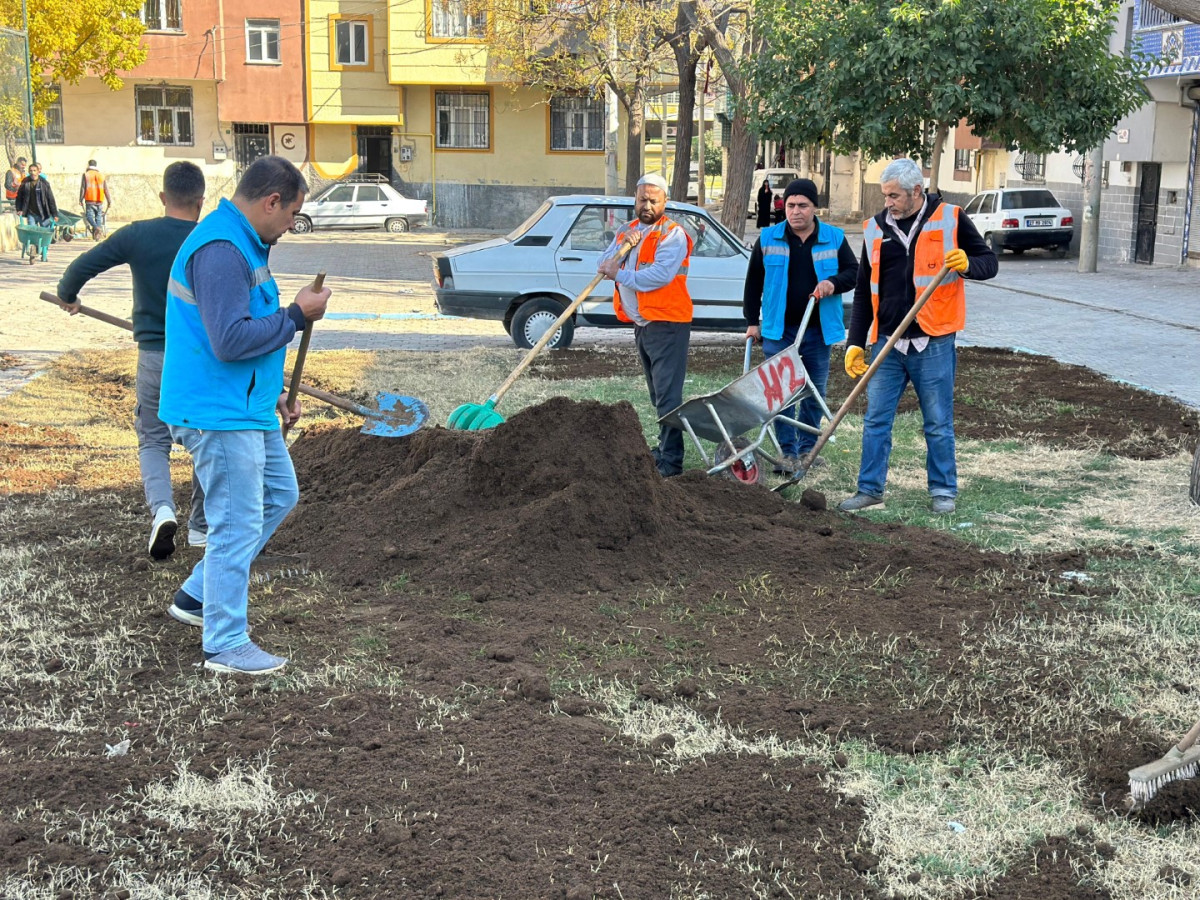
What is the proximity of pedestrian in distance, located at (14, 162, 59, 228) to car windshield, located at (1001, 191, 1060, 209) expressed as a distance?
1962 cm

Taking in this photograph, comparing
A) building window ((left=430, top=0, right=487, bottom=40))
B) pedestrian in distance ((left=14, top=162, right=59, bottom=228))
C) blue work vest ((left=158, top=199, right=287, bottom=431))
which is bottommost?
blue work vest ((left=158, top=199, right=287, bottom=431))

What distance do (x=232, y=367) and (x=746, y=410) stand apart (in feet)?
11.6


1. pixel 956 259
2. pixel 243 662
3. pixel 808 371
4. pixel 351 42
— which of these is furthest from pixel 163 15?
pixel 243 662

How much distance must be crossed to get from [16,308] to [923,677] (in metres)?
14.8

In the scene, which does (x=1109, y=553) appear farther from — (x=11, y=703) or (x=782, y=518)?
(x=11, y=703)

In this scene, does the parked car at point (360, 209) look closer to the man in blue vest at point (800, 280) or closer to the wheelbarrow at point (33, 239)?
the wheelbarrow at point (33, 239)

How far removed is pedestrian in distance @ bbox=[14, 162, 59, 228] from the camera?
2361cm

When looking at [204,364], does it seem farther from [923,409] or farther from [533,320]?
[533,320]

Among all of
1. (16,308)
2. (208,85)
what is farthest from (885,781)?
(208,85)

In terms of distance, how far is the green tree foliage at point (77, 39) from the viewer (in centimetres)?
3114

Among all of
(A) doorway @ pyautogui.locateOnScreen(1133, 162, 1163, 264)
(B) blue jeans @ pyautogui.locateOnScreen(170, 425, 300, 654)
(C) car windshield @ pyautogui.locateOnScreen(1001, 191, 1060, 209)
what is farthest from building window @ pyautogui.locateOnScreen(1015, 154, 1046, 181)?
(B) blue jeans @ pyautogui.locateOnScreen(170, 425, 300, 654)

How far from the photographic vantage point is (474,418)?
800 cm

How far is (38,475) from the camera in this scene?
7.67 m

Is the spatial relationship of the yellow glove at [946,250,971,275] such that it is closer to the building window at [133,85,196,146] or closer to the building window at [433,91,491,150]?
the building window at [433,91,491,150]
